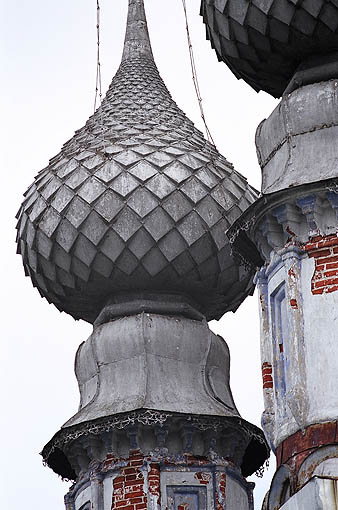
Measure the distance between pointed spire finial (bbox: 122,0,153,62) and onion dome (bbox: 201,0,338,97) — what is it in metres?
4.69

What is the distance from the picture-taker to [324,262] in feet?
51.5

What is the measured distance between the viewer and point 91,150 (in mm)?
20500

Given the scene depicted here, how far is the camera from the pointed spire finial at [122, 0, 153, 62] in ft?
72.6

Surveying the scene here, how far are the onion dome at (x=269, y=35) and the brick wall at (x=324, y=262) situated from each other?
1.90 meters

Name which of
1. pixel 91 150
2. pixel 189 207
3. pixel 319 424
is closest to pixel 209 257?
pixel 189 207

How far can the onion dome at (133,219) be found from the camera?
19703 millimetres

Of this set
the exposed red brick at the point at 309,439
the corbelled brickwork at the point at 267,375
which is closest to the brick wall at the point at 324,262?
the corbelled brickwork at the point at 267,375

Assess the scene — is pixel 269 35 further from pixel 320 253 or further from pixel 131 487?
pixel 131 487

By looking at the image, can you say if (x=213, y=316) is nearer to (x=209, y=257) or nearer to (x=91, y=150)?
(x=209, y=257)

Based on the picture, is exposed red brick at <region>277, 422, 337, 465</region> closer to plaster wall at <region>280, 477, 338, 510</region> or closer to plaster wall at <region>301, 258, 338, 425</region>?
plaster wall at <region>301, 258, 338, 425</region>

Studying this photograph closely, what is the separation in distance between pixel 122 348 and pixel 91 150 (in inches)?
90.7

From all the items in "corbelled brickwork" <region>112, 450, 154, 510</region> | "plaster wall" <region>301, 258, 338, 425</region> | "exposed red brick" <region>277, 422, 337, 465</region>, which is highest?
"corbelled brickwork" <region>112, 450, 154, 510</region>

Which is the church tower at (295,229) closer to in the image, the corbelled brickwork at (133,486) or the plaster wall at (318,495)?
the plaster wall at (318,495)

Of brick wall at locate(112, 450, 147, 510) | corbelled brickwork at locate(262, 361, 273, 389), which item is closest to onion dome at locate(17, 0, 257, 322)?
brick wall at locate(112, 450, 147, 510)
